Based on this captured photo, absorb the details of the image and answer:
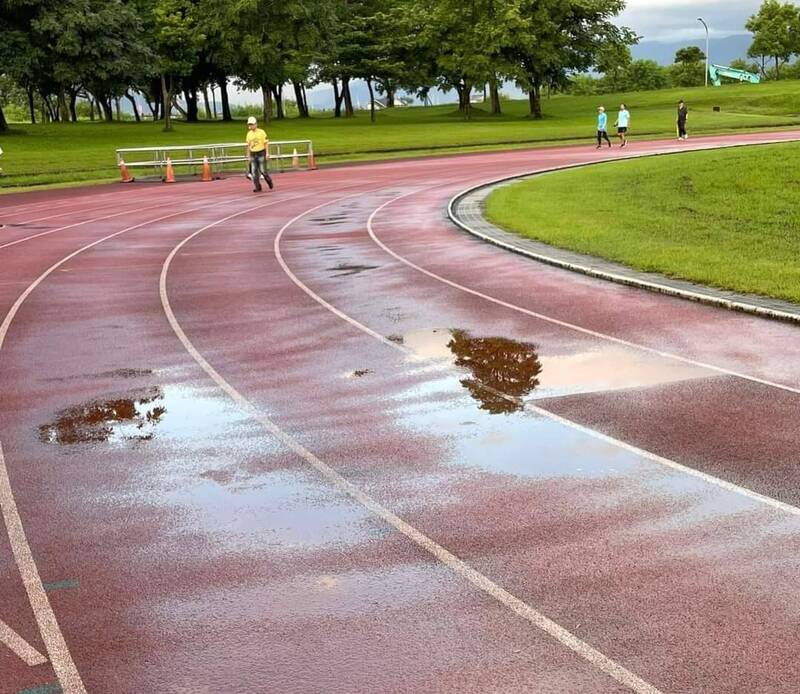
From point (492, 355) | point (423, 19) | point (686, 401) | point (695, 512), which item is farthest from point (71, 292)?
point (423, 19)

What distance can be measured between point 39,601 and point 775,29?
10830cm

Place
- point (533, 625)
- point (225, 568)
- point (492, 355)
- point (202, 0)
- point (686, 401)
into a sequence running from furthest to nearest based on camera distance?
point (202, 0)
point (492, 355)
point (686, 401)
point (225, 568)
point (533, 625)

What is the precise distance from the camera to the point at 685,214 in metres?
19.2

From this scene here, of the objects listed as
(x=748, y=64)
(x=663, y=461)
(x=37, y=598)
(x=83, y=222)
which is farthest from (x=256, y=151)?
(x=748, y=64)

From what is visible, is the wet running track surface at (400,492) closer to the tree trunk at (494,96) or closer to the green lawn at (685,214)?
the green lawn at (685,214)

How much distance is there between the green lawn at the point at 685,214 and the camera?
13.4 meters

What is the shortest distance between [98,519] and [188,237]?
14.1 meters

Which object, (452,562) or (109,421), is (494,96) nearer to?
(109,421)

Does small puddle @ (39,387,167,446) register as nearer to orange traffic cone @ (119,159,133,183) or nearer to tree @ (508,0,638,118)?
orange traffic cone @ (119,159,133,183)

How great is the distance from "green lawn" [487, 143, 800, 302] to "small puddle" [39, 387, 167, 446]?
722 cm

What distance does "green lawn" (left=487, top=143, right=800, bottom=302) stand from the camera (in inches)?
528

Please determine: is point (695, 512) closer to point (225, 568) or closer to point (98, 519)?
point (225, 568)

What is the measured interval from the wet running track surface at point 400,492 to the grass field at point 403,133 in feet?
Result: 86.3

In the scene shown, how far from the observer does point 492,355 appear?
9586 mm
